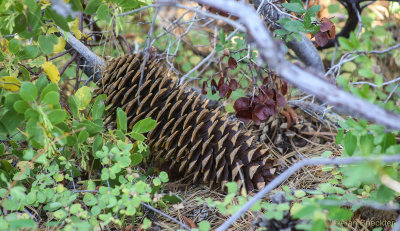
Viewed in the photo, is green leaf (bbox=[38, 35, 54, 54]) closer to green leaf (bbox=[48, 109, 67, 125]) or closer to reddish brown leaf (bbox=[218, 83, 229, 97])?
green leaf (bbox=[48, 109, 67, 125])

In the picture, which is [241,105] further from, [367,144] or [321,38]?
[367,144]

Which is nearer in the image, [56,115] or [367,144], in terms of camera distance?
[367,144]

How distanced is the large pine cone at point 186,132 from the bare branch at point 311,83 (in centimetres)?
70

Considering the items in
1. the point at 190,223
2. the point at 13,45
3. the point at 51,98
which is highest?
the point at 13,45

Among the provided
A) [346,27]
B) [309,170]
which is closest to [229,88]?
[309,170]

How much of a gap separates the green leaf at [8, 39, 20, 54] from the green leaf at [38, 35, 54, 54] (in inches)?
3.5

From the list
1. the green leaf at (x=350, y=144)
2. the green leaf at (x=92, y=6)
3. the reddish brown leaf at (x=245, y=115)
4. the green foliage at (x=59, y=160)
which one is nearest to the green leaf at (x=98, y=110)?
the green foliage at (x=59, y=160)

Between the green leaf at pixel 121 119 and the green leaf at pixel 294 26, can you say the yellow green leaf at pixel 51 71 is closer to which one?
the green leaf at pixel 121 119

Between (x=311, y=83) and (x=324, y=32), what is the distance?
2.82 ft

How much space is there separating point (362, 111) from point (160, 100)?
1.01 m

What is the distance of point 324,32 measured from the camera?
1.70 m

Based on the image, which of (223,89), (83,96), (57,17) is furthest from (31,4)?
(223,89)

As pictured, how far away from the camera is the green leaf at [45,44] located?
144 centimetres

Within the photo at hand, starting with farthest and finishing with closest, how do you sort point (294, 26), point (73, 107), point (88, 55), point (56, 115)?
point (88, 55) < point (294, 26) < point (73, 107) < point (56, 115)
